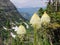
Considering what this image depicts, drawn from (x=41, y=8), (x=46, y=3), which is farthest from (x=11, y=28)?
(x=46, y=3)

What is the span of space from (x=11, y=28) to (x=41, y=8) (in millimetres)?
846

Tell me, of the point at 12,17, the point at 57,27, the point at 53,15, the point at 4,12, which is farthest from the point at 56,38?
the point at 4,12

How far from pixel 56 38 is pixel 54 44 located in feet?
0.80

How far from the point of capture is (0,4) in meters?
4.34

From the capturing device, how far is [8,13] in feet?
13.1

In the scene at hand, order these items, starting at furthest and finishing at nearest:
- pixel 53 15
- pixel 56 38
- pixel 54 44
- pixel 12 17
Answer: pixel 12 17, pixel 53 15, pixel 56 38, pixel 54 44

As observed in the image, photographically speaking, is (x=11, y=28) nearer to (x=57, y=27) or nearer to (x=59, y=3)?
(x=57, y=27)

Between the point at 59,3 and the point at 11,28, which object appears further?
the point at 59,3

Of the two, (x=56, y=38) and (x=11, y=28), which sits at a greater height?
(x=11, y=28)

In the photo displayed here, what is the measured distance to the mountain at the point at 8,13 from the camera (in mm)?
3584

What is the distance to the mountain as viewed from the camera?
3584mm

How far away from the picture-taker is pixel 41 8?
3805 millimetres

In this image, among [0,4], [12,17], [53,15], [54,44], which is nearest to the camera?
[54,44]

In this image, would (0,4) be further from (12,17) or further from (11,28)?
(11,28)
